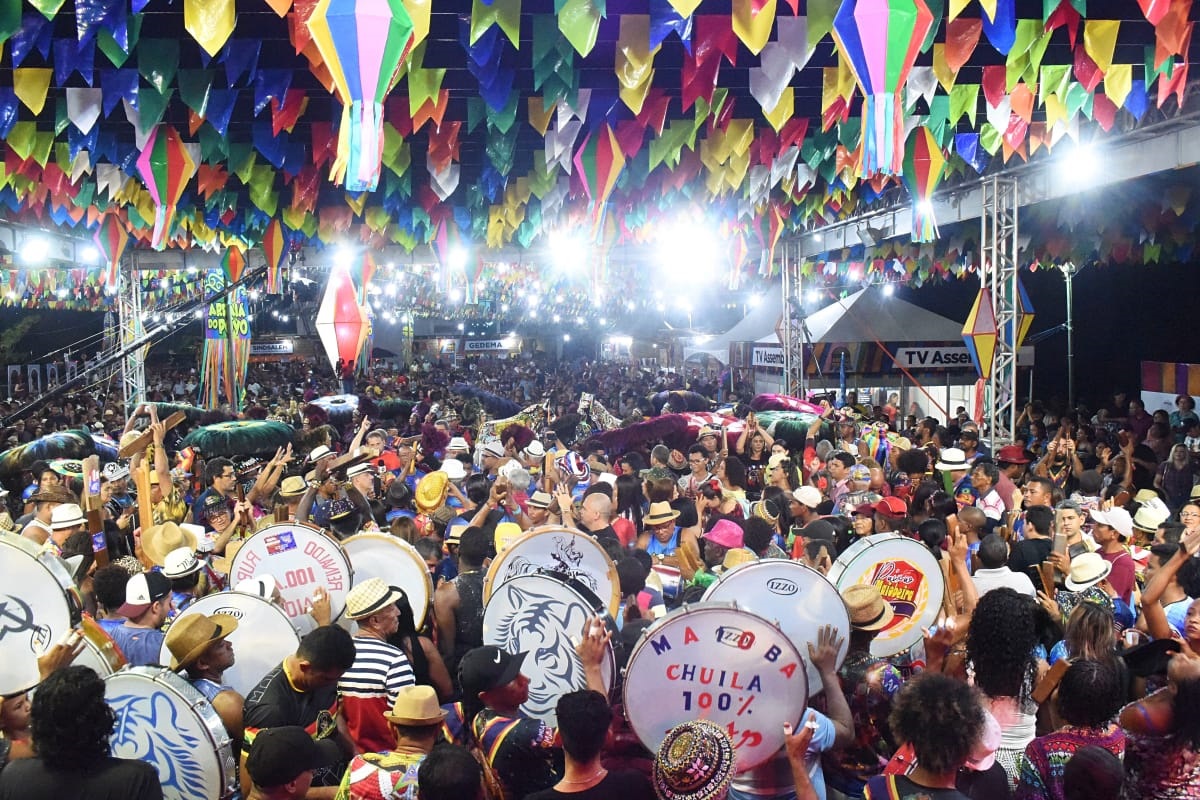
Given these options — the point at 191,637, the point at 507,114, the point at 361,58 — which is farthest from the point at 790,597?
the point at 507,114

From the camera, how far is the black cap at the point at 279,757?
282 cm

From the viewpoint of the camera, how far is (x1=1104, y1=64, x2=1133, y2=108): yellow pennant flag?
7105 mm

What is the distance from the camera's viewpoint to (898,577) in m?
4.32

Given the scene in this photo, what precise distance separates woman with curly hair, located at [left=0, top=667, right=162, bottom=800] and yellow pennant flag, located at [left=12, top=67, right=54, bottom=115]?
4.98 m

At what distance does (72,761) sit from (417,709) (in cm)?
99

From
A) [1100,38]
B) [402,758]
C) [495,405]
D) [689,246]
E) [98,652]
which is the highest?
[1100,38]

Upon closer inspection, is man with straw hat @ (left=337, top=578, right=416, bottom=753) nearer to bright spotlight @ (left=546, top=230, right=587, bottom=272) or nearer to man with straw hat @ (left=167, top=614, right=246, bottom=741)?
man with straw hat @ (left=167, top=614, right=246, bottom=741)

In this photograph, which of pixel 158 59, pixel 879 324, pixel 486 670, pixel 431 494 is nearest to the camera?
pixel 486 670

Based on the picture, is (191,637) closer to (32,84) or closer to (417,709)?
(417,709)

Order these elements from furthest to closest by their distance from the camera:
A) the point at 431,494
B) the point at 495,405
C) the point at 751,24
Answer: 1. the point at 495,405
2. the point at 431,494
3. the point at 751,24

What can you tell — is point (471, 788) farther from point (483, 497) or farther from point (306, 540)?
point (483, 497)

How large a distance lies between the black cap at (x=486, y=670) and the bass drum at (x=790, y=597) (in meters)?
0.80

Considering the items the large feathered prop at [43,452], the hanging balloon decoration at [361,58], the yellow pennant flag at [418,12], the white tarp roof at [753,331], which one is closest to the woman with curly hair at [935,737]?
the yellow pennant flag at [418,12]

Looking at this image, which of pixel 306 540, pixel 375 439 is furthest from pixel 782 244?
pixel 306 540
